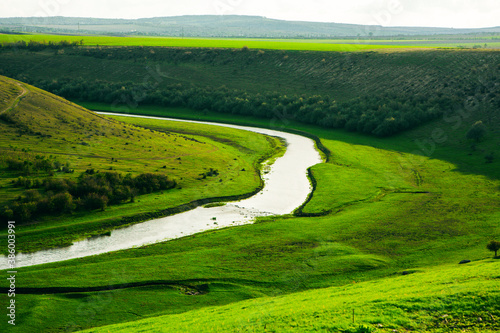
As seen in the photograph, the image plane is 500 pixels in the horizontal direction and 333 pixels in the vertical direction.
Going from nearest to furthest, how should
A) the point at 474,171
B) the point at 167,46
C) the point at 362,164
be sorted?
the point at 474,171, the point at 362,164, the point at 167,46

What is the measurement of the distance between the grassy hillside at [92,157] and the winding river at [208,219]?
1.76 m

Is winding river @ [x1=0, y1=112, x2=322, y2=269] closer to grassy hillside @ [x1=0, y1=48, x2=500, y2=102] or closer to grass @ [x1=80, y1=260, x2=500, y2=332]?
grass @ [x1=80, y1=260, x2=500, y2=332]

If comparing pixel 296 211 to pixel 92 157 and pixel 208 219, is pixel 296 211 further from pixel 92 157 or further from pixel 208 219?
pixel 92 157

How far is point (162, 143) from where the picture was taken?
241ft

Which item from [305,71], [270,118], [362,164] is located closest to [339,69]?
[305,71]

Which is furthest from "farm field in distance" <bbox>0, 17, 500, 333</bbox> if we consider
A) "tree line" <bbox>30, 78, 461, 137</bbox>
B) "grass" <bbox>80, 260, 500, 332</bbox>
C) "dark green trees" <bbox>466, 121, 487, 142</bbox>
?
"tree line" <bbox>30, 78, 461, 137</bbox>

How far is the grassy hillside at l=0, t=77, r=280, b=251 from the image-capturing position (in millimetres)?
44375

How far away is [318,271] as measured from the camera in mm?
34656

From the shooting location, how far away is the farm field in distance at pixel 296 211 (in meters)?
25.8

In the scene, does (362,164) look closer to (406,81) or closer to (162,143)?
(162,143)

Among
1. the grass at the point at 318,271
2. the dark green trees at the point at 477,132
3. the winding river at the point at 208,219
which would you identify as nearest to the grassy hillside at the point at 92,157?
the winding river at the point at 208,219

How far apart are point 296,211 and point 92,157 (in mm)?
28558

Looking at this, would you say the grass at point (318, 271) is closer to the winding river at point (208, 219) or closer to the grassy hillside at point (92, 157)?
the winding river at point (208, 219)

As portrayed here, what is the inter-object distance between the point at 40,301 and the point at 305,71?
109m
